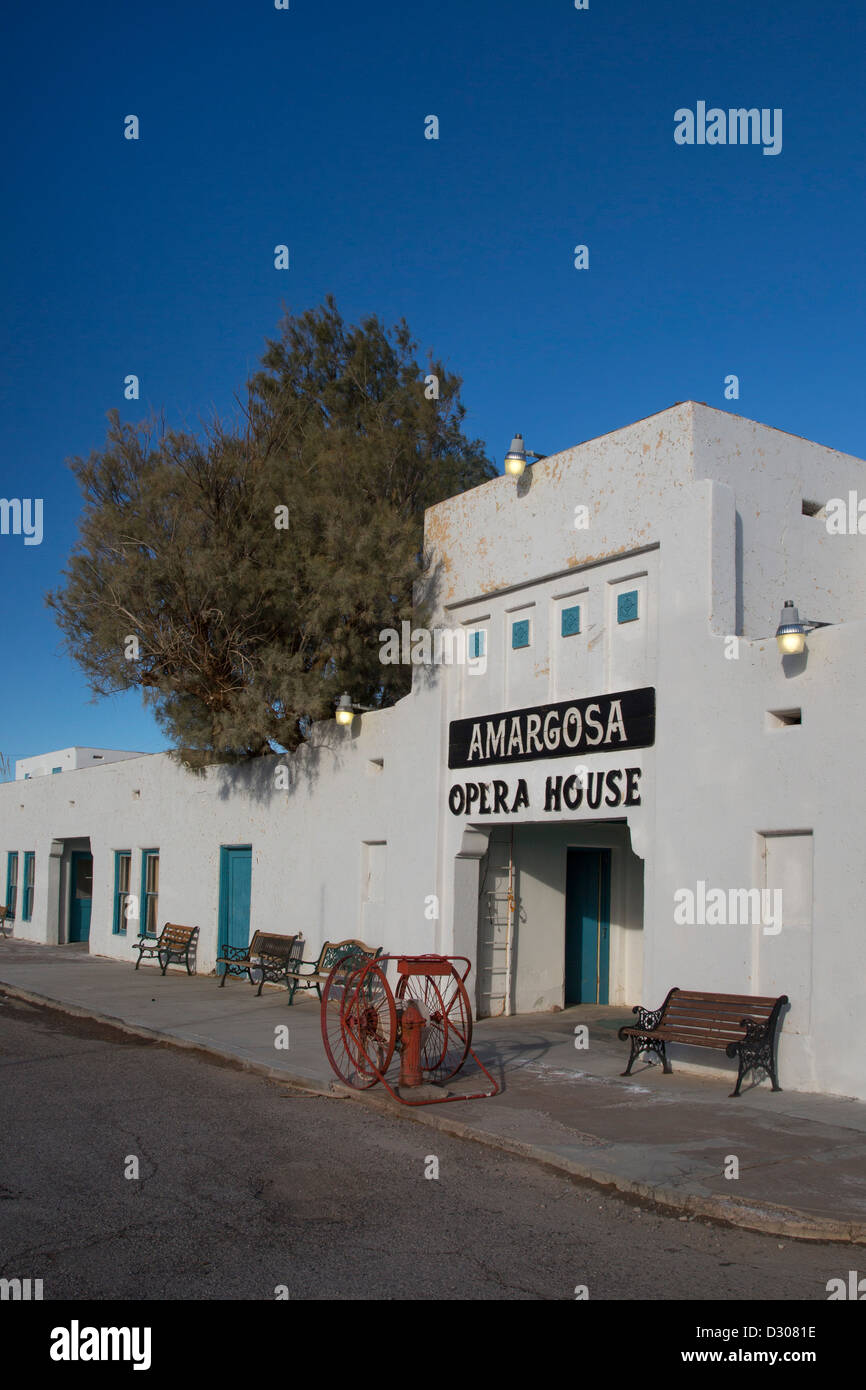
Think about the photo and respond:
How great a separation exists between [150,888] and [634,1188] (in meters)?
18.3

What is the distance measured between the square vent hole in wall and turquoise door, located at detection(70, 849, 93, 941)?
23267mm

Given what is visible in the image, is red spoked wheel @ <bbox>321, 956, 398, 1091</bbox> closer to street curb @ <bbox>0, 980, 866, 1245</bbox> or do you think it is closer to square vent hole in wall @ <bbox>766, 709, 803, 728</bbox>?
street curb @ <bbox>0, 980, 866, 1245</bbox>

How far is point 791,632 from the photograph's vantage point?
33.3ft

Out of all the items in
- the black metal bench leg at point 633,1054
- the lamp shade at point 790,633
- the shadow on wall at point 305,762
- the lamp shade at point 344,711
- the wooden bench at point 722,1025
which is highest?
the lamp shade at point 790,633

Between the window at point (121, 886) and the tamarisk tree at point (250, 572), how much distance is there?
20.1 feet

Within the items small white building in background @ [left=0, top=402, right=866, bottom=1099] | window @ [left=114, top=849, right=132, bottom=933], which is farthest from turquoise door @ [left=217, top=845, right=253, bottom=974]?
window @ [left=114, top=849, right=132, bottom=933]

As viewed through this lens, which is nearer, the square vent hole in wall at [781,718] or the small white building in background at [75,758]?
the square vent hole in wall at [781,718]

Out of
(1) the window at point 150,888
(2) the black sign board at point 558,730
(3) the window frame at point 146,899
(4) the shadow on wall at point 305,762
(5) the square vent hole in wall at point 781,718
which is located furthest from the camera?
(1) the window at point 150,888

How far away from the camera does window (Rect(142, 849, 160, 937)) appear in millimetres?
23875

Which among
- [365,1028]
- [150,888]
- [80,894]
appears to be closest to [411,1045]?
[365,1028]

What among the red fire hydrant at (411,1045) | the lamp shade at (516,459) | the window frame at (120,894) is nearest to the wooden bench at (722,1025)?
the red fire hydrant at (411,1045)

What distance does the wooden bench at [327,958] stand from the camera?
1630 cm

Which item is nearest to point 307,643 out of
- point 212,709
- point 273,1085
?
point 212,709

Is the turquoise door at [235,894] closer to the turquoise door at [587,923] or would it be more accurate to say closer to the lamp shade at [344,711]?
the lamp shade at [344,711]
